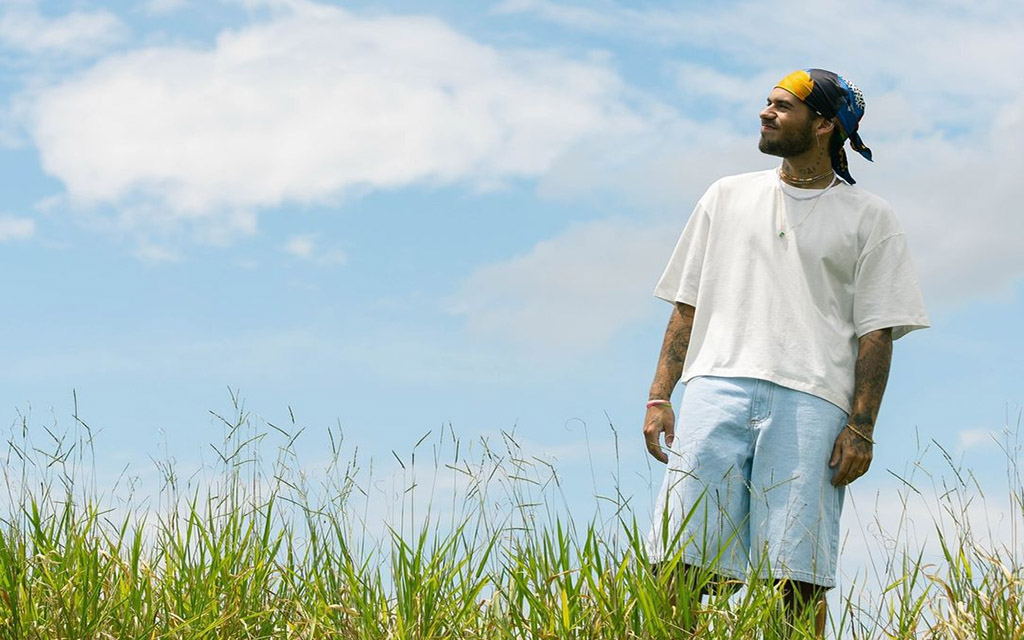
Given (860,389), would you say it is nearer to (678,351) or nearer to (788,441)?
(788,441)

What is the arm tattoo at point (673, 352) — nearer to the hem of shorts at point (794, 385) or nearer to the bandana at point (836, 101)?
the hem of shorts at point (794, 385)

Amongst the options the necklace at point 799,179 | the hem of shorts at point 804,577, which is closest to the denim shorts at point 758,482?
the hem of shorts at point 804,577

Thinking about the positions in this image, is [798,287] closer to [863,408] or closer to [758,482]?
[863,408]

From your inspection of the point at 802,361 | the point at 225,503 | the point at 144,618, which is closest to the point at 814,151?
the point at 802,361

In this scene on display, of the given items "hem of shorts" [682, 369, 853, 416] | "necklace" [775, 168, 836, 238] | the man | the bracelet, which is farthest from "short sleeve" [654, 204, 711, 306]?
the bracelet

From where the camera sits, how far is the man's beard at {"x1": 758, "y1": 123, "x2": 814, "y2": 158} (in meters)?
5.12

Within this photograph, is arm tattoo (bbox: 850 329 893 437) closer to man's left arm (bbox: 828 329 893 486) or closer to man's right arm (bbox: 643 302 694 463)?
man's left arm (bbox: 828 329 893 486)

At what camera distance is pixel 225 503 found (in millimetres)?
5082

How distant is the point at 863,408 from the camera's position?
4871mm

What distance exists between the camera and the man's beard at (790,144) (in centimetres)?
512

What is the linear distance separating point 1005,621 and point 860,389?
3.25ft

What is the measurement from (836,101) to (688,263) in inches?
33.2

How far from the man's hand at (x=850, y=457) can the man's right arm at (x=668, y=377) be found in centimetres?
61

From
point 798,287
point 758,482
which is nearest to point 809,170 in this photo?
point 798,287
